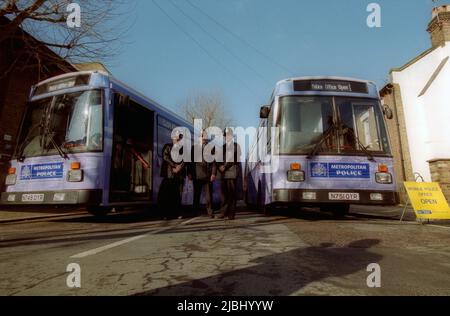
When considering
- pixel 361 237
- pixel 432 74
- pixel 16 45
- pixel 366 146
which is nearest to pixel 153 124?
pixel 366 146

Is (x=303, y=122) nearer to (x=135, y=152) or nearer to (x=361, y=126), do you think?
(x=361, y=126)

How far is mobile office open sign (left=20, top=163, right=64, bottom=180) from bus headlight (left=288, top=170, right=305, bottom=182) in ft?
15.4

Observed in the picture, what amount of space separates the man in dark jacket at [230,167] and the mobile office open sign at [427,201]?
3984 millimetres

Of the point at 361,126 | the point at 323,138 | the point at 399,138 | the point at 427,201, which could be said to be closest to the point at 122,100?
the point at 323,138

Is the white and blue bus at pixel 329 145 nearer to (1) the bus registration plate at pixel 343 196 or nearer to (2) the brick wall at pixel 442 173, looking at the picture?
Result: (1) the bus registration plate at pixel 343 196

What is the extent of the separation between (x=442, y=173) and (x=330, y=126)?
12.2 m

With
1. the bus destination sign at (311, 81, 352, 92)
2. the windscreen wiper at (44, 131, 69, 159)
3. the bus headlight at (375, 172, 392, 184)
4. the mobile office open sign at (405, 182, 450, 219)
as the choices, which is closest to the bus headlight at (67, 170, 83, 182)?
the windscreen wiper at (44, 131, 69, 159)

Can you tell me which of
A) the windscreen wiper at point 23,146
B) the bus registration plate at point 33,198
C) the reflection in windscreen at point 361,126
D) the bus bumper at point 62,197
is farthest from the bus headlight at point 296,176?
the windscreen wiper at point 23,146

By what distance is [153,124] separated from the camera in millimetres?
8461

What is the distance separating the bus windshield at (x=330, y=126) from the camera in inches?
255

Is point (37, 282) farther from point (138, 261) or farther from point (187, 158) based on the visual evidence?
point (187, 158)

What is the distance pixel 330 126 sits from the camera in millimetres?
6578

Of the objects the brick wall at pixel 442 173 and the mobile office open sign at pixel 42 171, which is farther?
the brick wall at pixel 442 173

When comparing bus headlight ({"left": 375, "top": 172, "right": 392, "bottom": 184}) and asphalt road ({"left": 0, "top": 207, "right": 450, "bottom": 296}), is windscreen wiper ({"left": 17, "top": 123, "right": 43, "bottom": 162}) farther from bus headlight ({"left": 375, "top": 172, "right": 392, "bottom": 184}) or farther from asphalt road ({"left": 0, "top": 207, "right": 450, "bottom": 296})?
bus headlight ({"left": 375, "top": 172, "right": 392, "bottom": 184})
